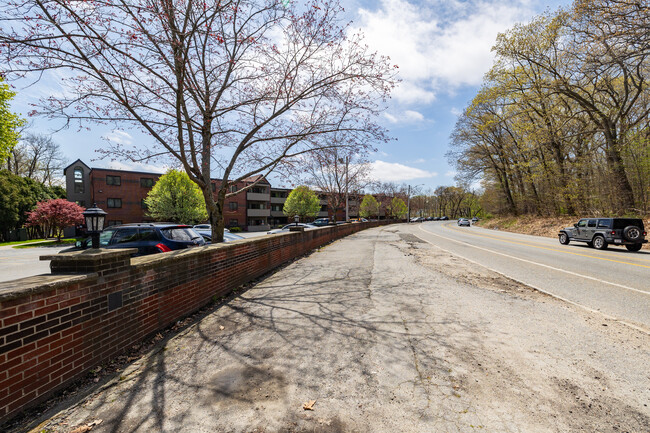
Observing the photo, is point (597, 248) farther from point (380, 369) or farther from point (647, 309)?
point (380, 369)

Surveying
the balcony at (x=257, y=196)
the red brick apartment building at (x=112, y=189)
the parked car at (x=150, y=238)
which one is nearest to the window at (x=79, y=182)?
the red brick apartment building at (x=112, y=189)

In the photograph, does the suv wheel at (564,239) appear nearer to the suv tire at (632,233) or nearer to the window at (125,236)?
the suv tire at (632,233)

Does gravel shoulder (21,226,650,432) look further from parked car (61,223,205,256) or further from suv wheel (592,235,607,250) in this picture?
suv wheel (592,235,607,250)

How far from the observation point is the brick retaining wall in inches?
92.6

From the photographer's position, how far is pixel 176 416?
239 centimetres

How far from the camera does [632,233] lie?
510 inches

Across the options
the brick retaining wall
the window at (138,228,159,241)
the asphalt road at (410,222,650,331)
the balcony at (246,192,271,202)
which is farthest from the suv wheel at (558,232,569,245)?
the balcony at (246,192,271,202)

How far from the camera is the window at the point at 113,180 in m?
39.2

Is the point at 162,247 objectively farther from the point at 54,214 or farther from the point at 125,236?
the point at 54,214

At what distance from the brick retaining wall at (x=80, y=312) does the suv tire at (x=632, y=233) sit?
59.3 ft

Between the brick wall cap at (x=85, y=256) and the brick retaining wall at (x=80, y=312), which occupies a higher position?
the brick wall cap at (x=85, y=256)

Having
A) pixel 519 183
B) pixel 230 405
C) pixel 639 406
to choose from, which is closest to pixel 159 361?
pixel 230 405

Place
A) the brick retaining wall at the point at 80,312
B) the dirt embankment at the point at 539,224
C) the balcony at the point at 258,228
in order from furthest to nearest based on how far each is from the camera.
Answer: the balcony at the point at 258,228
the dirt embankment at the point at 539,224
the brick retaining wall at the point at 80,312

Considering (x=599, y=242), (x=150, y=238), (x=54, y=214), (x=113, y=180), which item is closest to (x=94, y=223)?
(x=150, y=238)
